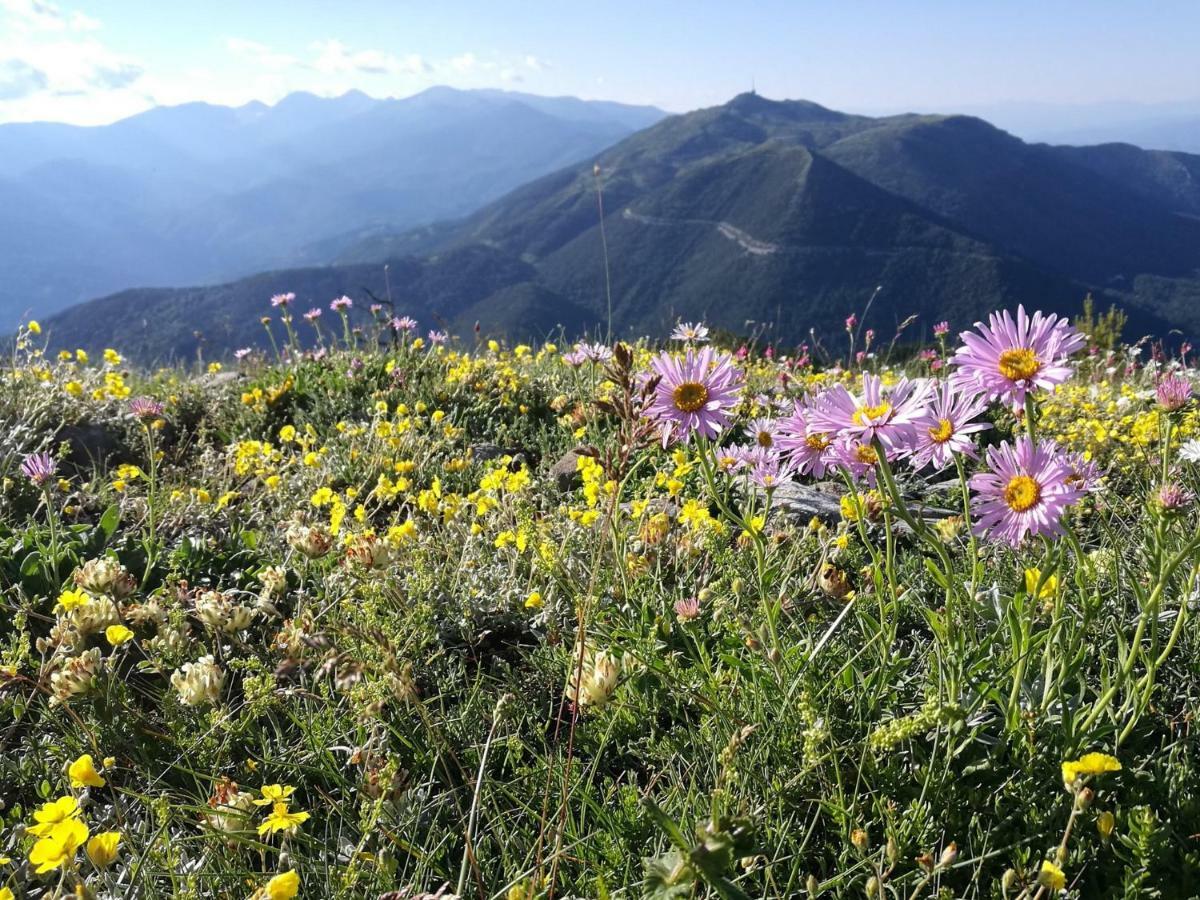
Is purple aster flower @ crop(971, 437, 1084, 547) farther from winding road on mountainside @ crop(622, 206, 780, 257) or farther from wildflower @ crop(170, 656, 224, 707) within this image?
winding road on mountainside @ crop(622, 206, 780, 257)

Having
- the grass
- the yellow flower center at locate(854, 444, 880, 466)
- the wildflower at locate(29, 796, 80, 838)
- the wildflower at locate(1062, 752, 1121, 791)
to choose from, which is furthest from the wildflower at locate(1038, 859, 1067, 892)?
the wildflower at locate(29, 796, 80, 838)

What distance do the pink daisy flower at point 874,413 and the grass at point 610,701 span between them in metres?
0.26

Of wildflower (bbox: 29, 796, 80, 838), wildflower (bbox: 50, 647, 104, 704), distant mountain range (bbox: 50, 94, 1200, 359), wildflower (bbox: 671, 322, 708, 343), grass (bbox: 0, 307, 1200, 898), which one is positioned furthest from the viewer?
distant mountain range (bbox: 50, 94, 1200, 359)

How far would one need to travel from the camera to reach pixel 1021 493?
1.68m

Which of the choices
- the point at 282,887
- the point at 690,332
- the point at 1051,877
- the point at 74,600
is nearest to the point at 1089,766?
the point at 1051,877

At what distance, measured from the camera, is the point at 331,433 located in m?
5.62

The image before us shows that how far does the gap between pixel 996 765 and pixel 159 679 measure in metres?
2.79

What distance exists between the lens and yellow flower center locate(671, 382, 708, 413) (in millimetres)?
1928

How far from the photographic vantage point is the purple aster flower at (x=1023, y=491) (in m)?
1.60

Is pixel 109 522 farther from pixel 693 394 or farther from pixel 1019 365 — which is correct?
pixel 1019 365

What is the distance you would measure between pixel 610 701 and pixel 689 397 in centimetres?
109

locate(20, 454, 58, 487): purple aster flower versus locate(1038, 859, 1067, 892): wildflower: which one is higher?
locate(20, 454, 58, 487): purple aster flower

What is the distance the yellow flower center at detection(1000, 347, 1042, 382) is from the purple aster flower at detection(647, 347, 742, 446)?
599 millimetres

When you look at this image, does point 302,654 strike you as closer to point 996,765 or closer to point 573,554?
point 573,554
